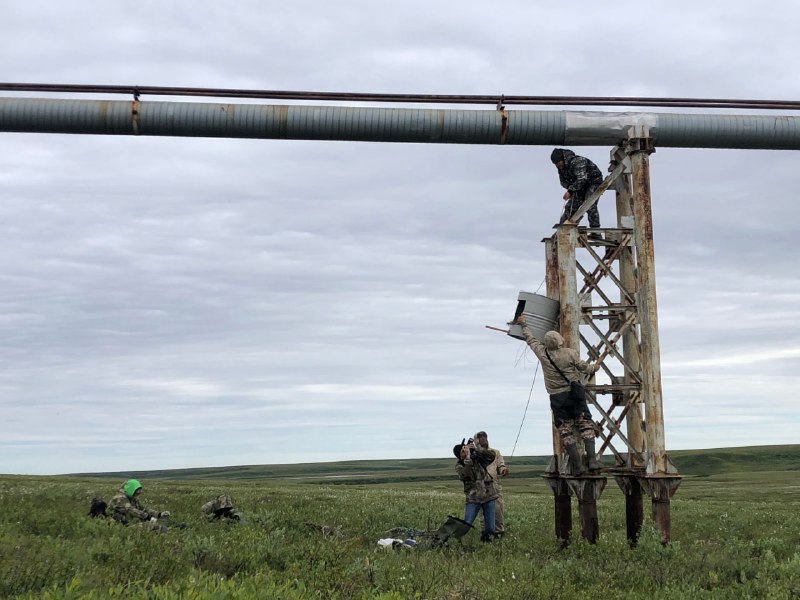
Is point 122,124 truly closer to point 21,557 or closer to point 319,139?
point 319,139

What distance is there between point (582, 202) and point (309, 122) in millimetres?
5513

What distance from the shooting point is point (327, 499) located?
25.0 m

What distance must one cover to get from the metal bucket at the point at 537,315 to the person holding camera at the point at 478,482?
343 centimetres

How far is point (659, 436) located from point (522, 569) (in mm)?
4021

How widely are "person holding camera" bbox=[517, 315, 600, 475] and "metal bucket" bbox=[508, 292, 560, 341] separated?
55 centimetres

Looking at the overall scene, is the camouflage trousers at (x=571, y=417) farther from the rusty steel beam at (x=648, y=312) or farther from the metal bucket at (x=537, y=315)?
the metal bucket at (x=537, y=315)

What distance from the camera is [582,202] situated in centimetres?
1517

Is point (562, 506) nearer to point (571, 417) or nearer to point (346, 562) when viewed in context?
point (571, 417)

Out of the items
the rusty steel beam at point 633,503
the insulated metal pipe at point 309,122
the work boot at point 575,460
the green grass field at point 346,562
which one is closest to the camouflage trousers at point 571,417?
the work boot at point 575,460

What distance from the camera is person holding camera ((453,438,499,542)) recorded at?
54.3ft

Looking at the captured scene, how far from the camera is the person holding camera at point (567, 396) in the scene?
45.5ft

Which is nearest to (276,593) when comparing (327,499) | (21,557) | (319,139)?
(21,557)

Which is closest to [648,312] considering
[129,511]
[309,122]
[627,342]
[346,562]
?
[627,342]

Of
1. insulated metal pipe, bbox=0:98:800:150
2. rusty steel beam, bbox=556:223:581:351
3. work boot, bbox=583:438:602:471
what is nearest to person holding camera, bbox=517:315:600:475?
work boot, bbox=583:438:602:471
